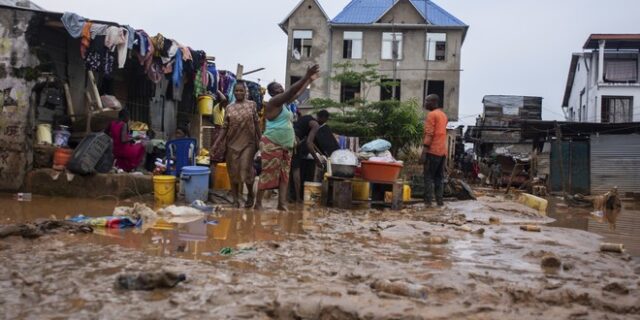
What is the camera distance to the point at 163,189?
8062 mm

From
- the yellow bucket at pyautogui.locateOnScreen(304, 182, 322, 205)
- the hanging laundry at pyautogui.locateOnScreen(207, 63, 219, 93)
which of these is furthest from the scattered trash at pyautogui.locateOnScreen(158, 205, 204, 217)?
the hanging laundry at pyautogui.locateOnScreen(207, 63, 219, 93)

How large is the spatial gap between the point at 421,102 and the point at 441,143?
81.2 ft

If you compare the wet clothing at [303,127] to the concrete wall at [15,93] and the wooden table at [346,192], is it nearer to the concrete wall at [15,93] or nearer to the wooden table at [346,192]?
the wooden table at [346,192]

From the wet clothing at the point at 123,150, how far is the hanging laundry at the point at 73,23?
164cm

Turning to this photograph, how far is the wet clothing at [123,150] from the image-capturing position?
31.0ft

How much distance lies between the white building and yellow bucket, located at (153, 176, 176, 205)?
2874cm

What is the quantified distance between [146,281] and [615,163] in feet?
56.8

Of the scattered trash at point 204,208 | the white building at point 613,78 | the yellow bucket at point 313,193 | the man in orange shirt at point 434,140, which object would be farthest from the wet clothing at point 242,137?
the white building at point 613,78

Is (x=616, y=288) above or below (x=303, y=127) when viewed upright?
below

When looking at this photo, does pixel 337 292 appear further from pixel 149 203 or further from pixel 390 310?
pixel 149 203

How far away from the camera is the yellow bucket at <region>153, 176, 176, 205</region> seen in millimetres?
8039

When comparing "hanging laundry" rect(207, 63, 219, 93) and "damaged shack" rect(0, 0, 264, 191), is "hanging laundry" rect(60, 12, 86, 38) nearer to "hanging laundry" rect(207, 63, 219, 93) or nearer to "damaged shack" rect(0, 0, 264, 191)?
"damaged shack" rect(0, 0, 264, 191)

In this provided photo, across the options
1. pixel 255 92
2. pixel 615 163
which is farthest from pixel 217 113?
pixel 615 163

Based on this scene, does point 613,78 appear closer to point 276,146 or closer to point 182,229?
point 276,146
